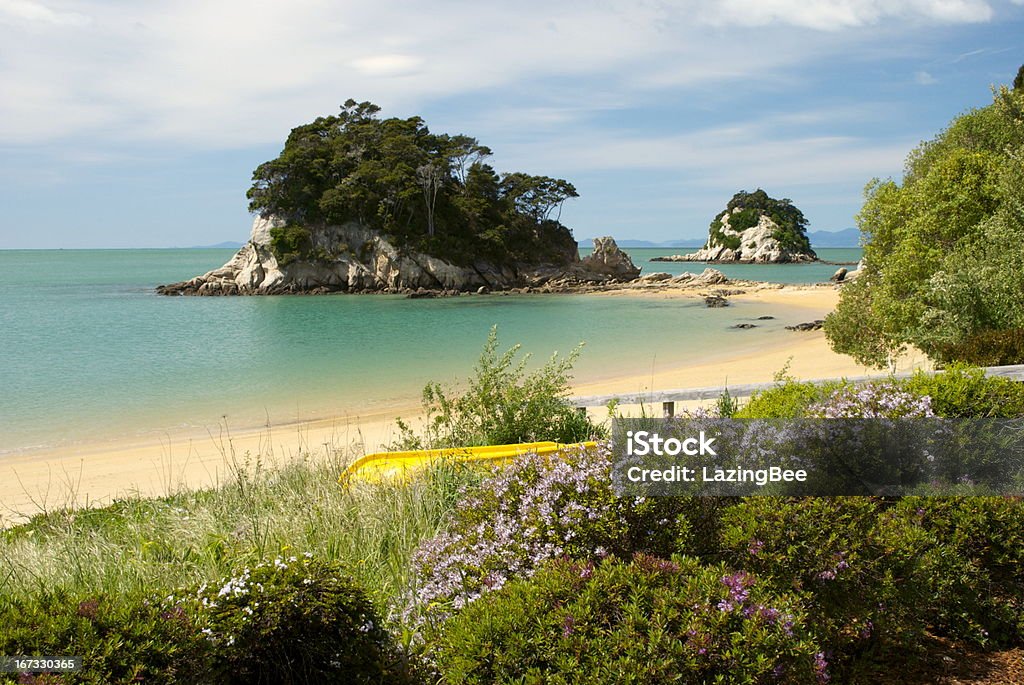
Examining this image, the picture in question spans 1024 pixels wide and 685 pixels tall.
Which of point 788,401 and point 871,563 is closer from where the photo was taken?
point 871,563

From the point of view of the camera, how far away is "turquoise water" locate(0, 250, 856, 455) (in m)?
18.4

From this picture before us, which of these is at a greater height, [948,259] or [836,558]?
[948,259]

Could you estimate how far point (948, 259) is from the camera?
13.3m

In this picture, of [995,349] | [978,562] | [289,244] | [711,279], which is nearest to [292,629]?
[978,562]

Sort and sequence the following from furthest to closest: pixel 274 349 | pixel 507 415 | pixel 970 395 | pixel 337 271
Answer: pixel 337 271 → pixel 274 349 → pixel 507 415 → pixel 970 395

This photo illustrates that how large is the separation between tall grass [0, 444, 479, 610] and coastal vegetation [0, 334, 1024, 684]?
0.09 feet

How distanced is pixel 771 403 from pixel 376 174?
64.5 meters

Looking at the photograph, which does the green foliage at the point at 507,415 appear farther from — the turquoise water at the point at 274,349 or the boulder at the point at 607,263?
the boulder at the point at 607,263

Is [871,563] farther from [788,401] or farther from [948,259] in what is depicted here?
[948,259]

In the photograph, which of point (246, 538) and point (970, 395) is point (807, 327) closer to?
point (970, 395)

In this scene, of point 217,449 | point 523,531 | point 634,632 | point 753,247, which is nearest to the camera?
point 634,632

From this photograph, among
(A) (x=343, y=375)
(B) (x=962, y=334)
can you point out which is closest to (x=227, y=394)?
(A) (x=343, y=375)

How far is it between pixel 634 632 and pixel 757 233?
144 m

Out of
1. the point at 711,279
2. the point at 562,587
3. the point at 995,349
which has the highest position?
the point at 711,279
